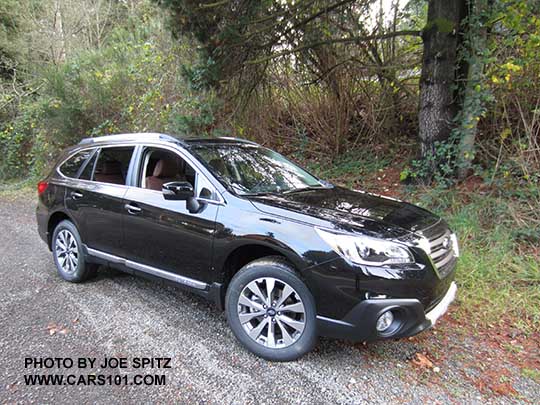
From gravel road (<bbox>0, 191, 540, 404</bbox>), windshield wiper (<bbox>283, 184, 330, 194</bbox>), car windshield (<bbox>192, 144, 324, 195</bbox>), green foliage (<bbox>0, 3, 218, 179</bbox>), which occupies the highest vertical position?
green foliage (<bbox>0, 3, 218, 179</bbox>)

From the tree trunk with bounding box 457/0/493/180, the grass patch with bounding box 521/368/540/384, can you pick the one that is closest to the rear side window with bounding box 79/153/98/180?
the grass patch with bounding box 521/368/540/384

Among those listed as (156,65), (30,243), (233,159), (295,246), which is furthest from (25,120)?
(295,246)

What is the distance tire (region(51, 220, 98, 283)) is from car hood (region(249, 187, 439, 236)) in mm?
2330

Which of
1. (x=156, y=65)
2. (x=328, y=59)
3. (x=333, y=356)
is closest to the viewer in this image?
(x=333, y=356)

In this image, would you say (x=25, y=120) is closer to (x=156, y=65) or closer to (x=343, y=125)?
(x=156, y=65)

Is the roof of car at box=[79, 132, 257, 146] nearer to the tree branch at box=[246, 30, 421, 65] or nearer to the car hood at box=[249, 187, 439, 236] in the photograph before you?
the car hood at box=[249, 187, 439, 236]

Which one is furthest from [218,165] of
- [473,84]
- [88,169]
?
[473,84]

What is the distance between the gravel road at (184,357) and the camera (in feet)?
7.45

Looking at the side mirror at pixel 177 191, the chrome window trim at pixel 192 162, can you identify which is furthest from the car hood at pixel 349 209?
the side mirror at pixel 177 191

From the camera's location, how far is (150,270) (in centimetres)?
325

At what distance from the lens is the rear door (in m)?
3.49

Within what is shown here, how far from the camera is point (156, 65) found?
896 centimetres

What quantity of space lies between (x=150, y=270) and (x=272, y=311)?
133cm

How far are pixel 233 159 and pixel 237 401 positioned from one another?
206 centimetres
